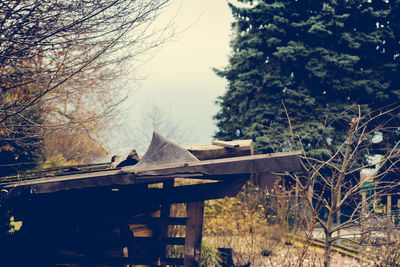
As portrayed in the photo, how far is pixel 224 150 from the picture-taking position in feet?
15.3

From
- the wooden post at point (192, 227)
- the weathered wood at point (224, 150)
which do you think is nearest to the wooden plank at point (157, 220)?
the wooden post at point (192, 227)

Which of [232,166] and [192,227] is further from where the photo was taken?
[192,227]

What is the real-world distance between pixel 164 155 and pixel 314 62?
14.4 metres

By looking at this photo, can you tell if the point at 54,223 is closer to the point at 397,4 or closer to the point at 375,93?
the point at 375,93

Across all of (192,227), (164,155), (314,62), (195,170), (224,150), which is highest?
(314,62)

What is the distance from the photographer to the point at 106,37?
261 inches

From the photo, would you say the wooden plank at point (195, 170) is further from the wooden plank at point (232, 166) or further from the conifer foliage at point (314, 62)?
the conifer foliage at point (314, 62)

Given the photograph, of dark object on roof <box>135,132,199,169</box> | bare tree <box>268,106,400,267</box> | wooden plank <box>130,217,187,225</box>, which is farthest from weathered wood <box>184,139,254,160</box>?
bare tree <box>268,106,400,267</box>

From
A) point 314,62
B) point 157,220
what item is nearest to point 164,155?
point 157,220

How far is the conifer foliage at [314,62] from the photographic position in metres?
16.8

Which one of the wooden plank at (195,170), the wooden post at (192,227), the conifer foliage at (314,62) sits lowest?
the wooden post at (192,227)

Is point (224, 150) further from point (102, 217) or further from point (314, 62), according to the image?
point (314, 62)

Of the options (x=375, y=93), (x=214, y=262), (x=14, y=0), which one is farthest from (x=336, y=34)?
(x=14, y=0)

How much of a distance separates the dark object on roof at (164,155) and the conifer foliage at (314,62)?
12264 millimetres
